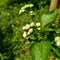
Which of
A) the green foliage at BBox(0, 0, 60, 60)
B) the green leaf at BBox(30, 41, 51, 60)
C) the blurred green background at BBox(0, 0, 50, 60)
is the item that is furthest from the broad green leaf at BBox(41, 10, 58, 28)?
the blurred green background at BBox(0, 0, 50, 60)

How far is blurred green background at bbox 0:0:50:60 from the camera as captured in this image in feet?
11.2

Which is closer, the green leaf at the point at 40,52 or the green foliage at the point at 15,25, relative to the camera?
the green leaf at the point at 40,52

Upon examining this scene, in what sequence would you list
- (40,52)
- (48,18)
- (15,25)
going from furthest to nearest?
(15,25)
(48,18)
(40,52)

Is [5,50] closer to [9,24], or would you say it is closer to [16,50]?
[16,50]

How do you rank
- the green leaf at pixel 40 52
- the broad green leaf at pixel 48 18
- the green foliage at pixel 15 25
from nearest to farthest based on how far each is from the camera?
the green leaf at pixel 40 52 → the broad green leaf at pixel 48 18 → the green foliage at pixel 15 25

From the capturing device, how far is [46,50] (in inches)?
29.2

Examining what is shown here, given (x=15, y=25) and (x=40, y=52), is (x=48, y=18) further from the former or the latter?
(x=15, y=25)

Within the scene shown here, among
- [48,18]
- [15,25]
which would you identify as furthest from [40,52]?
[15,25]

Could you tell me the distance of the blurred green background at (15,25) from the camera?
3.42 meters

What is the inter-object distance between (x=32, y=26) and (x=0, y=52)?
0.85 m

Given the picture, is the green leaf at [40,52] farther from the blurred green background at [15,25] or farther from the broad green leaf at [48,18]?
the blurred green background at [15,25]

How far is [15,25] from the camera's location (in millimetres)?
4203

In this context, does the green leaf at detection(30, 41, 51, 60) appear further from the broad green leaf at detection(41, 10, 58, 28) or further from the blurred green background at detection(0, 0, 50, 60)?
the blurred green background at detection(0, 0, 50, 60)

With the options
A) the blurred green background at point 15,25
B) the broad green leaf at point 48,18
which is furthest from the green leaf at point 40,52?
the blurred green background at point 15,25
